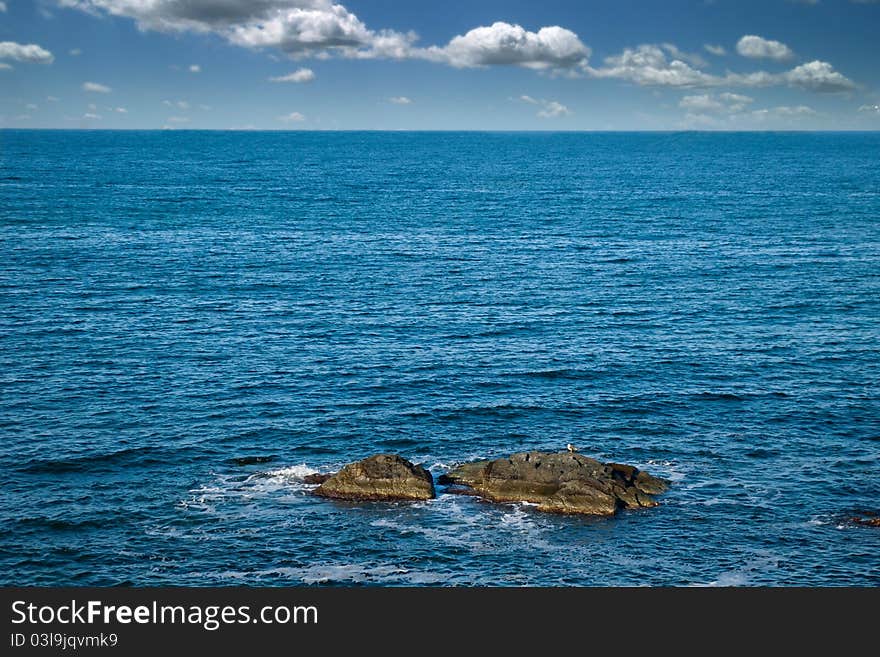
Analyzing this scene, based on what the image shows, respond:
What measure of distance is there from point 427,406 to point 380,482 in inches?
751

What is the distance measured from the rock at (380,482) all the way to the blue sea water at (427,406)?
1.27 metres

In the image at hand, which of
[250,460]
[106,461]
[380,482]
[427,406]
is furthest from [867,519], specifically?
[106,461]

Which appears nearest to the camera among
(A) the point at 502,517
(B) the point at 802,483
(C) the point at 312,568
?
(C) the point at 312,568

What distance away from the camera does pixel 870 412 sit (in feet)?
284

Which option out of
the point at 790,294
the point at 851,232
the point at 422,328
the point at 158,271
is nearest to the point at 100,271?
the point at 158,271

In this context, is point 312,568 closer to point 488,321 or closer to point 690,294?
point 488,321

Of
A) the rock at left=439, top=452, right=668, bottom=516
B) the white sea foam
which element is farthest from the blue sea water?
the rock at left=439, top=452, right=668, bottom=516

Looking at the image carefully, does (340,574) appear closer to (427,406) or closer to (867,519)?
(427,406)

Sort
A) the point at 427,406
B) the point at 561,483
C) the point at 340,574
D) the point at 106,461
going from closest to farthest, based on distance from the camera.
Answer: the point at 340,574
the point at 561,483
the point at 106,461
the point at 427,406

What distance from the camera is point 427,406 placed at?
88375 millimetres

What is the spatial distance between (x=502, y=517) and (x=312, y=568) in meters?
14.9

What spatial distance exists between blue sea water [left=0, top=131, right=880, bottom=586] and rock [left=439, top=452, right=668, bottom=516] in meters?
1.53

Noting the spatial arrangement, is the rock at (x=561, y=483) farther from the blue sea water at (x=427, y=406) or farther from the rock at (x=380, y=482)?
the rock at (x=380, y=482)

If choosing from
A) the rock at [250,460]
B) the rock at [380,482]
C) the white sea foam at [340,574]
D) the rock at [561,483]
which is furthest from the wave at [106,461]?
the rock at [561,483]
